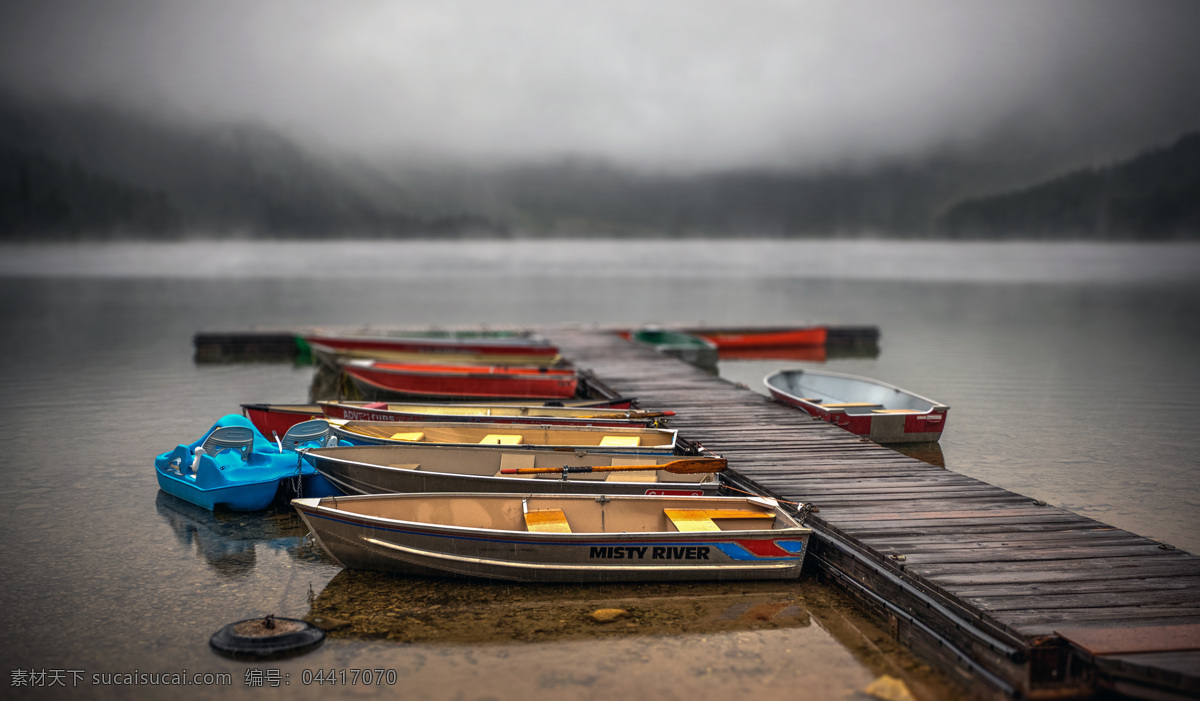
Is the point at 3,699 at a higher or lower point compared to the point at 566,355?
lower

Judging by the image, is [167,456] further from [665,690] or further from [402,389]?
[665,690]

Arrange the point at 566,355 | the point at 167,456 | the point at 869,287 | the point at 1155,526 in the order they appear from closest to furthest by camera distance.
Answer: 1. the point at 1155,526
2. the point at 167,456
3. the point at 566,355
4. the point at 869,287

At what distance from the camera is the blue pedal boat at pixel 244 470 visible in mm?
12250

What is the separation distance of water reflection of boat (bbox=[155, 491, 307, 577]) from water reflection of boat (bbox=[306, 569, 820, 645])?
171cm

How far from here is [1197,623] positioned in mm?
7246

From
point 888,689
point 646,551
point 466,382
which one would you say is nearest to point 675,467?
point 646,551

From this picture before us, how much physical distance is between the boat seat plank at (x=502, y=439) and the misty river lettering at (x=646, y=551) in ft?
13.5

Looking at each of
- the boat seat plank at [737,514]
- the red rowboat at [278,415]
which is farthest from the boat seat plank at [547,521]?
the red rowboat at [278,415]

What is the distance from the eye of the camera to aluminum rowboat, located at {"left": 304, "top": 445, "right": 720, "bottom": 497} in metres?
11.0

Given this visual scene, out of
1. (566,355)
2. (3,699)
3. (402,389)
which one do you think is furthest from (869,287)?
(3,699)

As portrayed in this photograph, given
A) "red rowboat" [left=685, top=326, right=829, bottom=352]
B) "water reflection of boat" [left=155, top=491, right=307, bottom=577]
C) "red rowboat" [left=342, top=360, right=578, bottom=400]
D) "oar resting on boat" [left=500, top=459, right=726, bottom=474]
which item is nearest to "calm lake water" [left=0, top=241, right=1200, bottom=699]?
"water reflection of boat" [left=155, top=491, right=307, bottom=577]

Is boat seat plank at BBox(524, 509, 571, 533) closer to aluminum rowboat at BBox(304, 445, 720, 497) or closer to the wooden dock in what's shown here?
aluminum rowboat at BBox(304, 445, 720, 497)

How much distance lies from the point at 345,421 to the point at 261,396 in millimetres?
10469

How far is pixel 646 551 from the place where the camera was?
9477 millimetres
